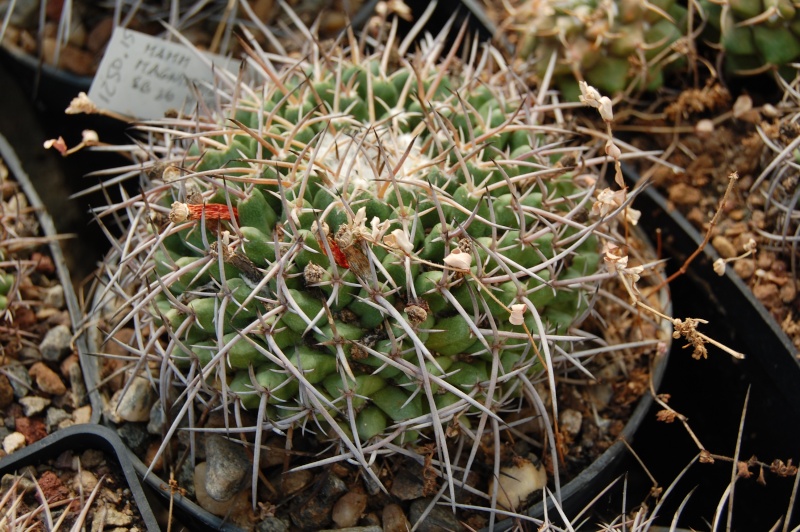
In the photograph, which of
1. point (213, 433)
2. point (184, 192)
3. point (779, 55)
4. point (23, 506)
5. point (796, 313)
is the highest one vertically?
point (779, 55)

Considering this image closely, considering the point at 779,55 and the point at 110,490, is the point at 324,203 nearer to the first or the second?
the point at 110,490

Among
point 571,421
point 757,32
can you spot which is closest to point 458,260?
point 571,421

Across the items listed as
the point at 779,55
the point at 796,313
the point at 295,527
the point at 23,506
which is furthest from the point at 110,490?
the point at 779,55

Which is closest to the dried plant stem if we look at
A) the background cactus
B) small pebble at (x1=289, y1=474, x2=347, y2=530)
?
the background cactus

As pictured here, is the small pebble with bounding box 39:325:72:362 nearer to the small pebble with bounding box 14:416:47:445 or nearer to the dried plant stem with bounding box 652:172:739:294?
the small pebble with bounding box 14:416:47:445

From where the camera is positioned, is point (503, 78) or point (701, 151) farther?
point (701, 151)

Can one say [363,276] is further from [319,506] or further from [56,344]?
[56,344]

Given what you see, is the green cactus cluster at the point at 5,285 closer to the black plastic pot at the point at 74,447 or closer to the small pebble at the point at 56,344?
the small pebble at the point at 56,344
